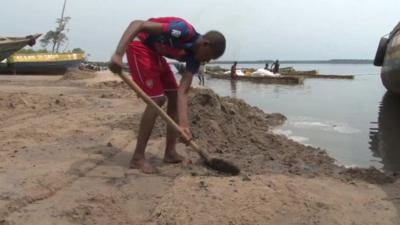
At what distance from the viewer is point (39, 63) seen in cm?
2478

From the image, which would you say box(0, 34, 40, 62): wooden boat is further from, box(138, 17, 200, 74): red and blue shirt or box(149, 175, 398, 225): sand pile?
box(149, 175, 398, 225): sand pile

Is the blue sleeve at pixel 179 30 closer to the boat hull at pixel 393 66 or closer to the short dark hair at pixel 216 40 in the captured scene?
the short dark hair at pixel 216 40

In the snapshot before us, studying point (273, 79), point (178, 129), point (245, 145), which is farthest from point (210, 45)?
point (273, 79)

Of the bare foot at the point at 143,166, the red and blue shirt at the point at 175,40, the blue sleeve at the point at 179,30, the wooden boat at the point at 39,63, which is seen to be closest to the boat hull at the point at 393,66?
the red and blue shirt at the point at 175,40

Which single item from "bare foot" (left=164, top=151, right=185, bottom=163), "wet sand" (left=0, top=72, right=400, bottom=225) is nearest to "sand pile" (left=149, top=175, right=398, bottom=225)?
"wet sand" (left=0, top=72, right=400, bottom=225)

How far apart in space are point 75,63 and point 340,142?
22.2 m

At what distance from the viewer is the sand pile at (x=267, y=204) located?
10.1 ft

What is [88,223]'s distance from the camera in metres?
2.87

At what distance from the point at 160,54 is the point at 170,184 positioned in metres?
1.20

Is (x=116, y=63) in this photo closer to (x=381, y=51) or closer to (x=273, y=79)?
(x=381, y=51)

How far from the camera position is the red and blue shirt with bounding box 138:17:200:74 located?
4055 millimetres

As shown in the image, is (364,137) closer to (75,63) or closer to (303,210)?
(303,210)

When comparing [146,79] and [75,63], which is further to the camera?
[75,63]

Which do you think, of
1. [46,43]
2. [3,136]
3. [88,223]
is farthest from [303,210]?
[46,43]
